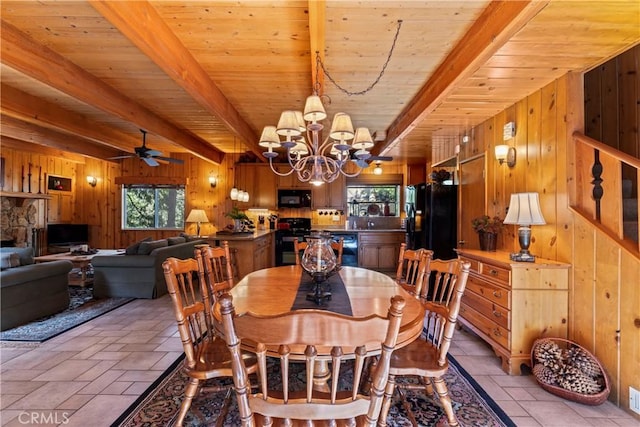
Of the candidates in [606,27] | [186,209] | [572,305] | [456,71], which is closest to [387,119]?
[456,71]

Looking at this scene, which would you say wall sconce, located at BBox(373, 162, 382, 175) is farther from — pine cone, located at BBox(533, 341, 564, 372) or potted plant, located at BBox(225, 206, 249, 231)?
pine cone, located at BBox(533, 341, 564, 372)

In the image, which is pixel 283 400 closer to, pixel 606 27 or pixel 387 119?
pixel 606 27

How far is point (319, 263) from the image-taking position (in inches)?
74.5

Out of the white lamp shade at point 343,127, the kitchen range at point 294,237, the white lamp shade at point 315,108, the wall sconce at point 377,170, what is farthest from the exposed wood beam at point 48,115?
the wall sconce at point 377,170

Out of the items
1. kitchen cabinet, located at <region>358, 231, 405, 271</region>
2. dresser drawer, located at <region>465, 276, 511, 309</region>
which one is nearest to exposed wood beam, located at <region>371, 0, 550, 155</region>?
dresser drawer, located at <region>465, 276, 511, 309</region>

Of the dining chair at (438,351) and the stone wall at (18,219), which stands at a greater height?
the stone wall at (18,219)

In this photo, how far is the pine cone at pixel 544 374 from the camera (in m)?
2.17

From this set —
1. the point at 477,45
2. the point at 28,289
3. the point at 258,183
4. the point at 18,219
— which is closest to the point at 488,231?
the point at 477,45

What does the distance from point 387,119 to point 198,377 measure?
4.07 meters

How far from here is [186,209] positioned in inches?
295

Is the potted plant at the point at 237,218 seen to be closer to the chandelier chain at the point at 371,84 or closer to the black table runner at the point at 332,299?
the chandelier chain at the point at 371,84

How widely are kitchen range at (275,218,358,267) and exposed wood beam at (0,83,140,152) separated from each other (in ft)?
12.3

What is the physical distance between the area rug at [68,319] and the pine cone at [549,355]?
4.43 meters

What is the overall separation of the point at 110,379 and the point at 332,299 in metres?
1.91
